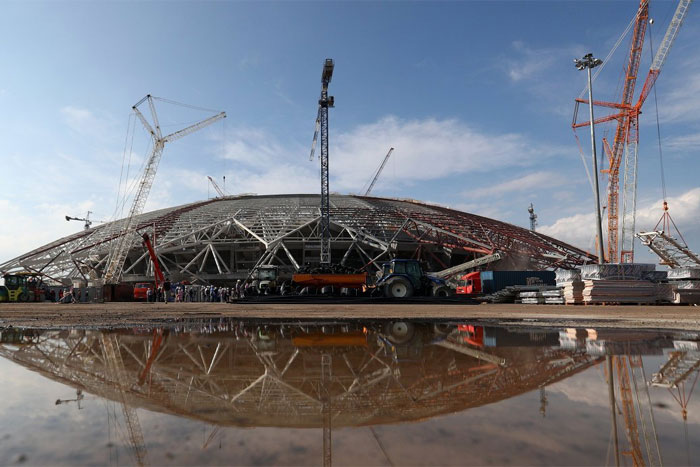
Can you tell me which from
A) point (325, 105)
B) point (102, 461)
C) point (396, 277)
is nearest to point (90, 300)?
point (396, 277)

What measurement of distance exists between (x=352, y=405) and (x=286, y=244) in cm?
3329

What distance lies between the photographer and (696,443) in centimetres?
257

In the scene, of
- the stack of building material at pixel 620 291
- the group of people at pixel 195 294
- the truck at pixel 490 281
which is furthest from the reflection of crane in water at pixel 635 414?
the group of people at pixel 195 294

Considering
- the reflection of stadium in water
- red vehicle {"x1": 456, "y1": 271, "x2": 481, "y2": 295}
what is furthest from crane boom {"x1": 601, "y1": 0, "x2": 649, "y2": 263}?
the reflection of stadium in water

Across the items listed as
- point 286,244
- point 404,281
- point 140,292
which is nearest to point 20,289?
point 140,292

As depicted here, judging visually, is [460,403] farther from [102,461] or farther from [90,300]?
[90,300]

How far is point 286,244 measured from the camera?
36.2 m

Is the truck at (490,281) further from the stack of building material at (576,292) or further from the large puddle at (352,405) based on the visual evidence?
the large puddle at (352,405)

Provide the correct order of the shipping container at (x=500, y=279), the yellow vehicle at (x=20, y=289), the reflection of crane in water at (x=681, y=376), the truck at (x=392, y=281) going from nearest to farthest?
the reflection of crane in water at (x=681, y=376), the truck at (x=392, y=281), the shipping container at (x=500, y=279), the yellow vehicle at (x=20, y=289)

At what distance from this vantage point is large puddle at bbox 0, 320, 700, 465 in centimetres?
246

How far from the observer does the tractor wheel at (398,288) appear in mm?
25750

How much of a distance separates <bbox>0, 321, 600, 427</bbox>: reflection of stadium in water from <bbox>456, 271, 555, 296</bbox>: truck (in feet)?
79.1

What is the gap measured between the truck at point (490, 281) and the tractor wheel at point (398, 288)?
779 cm

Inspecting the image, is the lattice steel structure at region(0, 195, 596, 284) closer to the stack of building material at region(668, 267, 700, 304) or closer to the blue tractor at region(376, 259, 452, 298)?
the blue tractor at region(376, 259, 452, 298)
